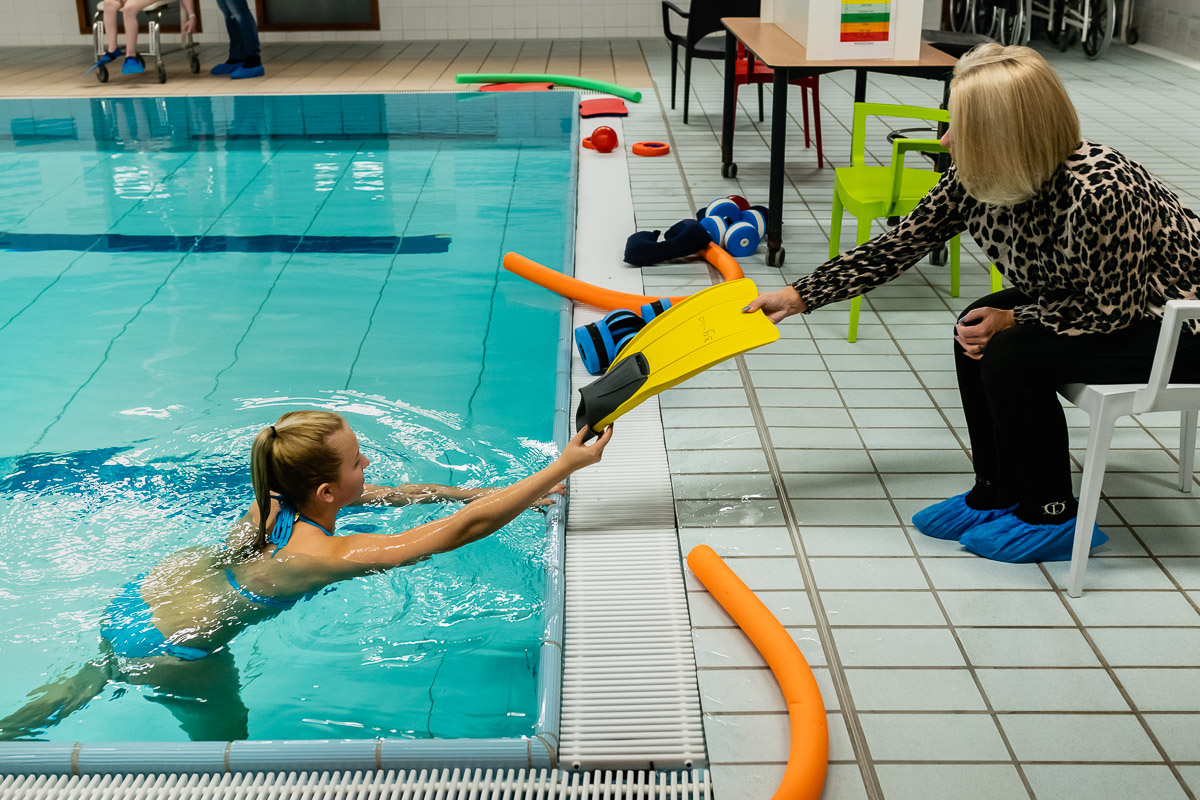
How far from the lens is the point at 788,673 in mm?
→ 1775

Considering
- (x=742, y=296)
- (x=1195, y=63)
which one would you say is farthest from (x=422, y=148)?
(x=1195, y=63)

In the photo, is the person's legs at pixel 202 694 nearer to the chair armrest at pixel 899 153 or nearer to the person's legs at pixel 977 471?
the person's legs at pixel 977 471

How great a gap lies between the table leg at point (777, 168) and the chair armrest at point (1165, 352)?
226 centimetres

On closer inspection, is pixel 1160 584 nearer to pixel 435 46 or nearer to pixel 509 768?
pixel 509 768

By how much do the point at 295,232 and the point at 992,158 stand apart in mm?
3823

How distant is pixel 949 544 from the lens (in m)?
2.26

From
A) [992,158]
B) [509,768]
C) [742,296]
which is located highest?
[992,158]

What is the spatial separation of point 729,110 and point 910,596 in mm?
3749

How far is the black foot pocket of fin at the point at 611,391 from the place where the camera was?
216cm

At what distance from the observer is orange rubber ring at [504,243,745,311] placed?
370 centimetres

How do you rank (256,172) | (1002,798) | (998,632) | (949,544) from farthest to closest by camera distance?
(256,172)
(949,544)
(998,632)
(1002,798)

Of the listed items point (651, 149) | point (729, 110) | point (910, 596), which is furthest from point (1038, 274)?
point (651, 149)

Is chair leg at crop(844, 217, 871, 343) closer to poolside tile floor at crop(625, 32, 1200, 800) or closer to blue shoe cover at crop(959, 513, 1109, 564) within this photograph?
poolside tile floor at crop(625, 32, 1200, 800)

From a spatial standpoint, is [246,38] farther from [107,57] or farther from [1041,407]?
[1041,407]
